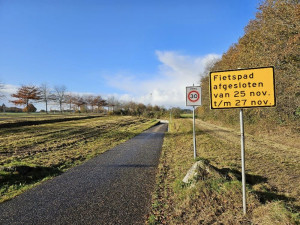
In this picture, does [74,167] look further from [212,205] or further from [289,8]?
[289,8]

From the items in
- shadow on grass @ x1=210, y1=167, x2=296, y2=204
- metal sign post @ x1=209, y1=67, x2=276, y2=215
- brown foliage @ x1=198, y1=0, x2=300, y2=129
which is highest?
brown foliage @ x1=198, y1=0, x2=300, y2=129

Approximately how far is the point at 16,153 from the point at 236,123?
22.2 meters

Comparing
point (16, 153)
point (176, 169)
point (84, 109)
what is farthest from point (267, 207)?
point (84, 109)

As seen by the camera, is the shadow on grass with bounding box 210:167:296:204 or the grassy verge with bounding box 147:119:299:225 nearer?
the grassy verge with bounding box 147:119:299:225

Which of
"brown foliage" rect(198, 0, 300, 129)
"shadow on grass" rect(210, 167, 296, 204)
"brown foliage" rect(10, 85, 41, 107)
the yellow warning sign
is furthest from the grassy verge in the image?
"brown foliage" rect(10, 85, 41, 107)

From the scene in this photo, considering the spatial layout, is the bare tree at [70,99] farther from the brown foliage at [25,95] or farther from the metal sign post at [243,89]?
the metal sign post at [243,89]

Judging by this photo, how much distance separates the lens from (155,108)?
77.6 metres

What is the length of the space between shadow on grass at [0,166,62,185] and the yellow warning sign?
Answer: 5.33m

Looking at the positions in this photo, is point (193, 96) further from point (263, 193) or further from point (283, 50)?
point (283, 50)

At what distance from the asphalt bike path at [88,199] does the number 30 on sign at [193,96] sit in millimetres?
3208

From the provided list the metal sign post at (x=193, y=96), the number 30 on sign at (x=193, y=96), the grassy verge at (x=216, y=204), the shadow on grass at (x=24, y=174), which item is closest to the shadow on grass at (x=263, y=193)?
the grassy verge at (x=216, y=204)

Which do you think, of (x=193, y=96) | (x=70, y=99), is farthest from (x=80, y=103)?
(x=193, y=96)

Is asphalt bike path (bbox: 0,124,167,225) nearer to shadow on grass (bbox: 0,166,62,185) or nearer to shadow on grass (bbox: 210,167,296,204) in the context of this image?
shadow on grass (bbox: 0,166,62,185)

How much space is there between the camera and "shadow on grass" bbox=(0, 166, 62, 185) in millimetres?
5181
